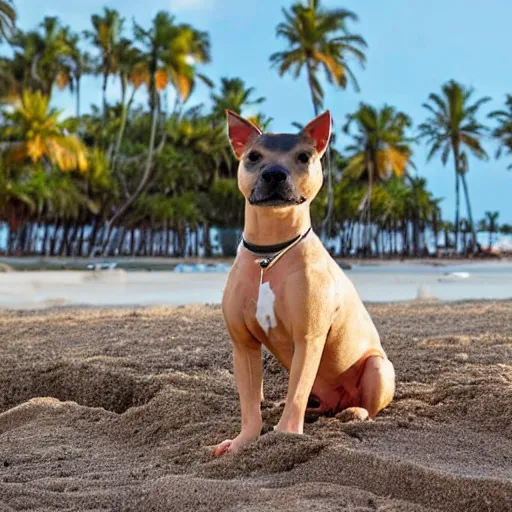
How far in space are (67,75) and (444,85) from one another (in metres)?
24.3

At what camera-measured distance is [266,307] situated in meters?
2.88

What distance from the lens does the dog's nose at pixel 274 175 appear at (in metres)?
2.72

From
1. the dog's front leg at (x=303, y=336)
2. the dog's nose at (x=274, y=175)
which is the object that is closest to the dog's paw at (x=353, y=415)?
the dog's front leg at (x=303, y=336)

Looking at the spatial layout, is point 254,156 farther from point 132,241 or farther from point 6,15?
point 132,241

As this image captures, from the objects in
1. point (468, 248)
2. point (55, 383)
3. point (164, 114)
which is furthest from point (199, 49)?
point (55, 383)

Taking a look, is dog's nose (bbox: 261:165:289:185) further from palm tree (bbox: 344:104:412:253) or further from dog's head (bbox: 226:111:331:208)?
palm tree (bbox: 344:104:412:253)

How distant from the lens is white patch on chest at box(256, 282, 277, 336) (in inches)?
113

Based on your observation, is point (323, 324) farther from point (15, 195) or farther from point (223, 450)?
point (15, 195)

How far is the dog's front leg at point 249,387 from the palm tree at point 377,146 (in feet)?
136

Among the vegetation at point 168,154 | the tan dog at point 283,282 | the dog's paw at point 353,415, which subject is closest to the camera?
the tan dog at point 283,282

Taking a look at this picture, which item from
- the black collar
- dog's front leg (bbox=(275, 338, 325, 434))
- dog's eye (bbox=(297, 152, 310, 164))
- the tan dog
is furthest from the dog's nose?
dog's front leg (bbox=(275, 338, 325, 434))

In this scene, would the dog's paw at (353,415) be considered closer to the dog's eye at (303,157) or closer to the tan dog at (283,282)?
the tan dog at (283,282)

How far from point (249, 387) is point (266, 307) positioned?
40 cm

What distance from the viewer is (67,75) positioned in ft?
132
